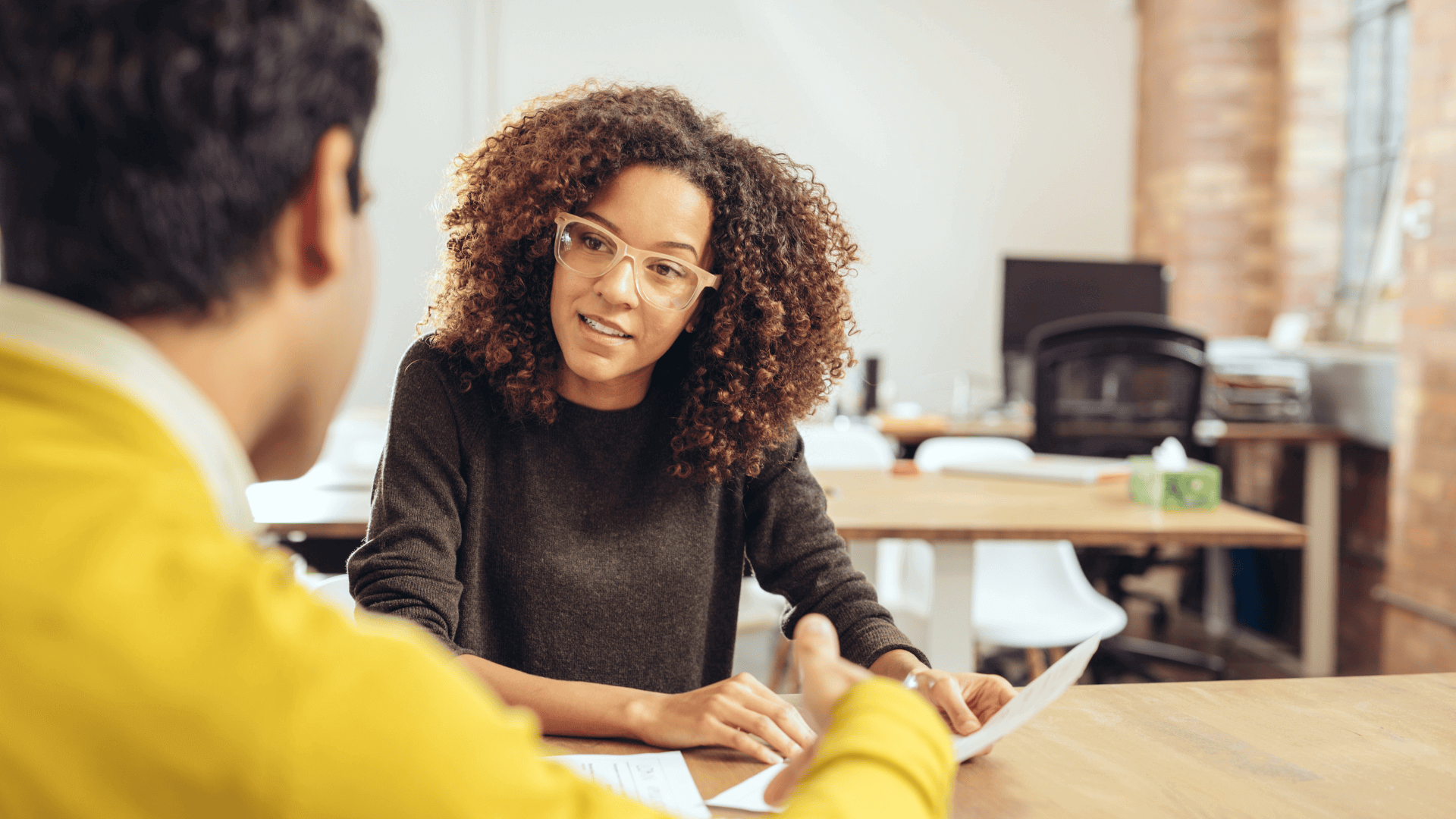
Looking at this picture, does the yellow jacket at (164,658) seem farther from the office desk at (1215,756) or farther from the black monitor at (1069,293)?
the black monitor at (1069,293)

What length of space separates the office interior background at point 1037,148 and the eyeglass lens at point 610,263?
115 inches

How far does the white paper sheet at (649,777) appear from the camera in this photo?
32.9 inches

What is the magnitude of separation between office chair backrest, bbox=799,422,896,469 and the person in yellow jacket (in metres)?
2.32

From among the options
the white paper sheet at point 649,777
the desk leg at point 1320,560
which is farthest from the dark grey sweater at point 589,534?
the desk leg at point 1320,560

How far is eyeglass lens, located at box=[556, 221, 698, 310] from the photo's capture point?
1.26 metres

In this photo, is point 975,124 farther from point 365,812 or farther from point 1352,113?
point 365,812

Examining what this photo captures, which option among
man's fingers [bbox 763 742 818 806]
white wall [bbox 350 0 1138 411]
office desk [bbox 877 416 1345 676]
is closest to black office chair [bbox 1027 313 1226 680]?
office desk [bbox 877 416 1345 676]

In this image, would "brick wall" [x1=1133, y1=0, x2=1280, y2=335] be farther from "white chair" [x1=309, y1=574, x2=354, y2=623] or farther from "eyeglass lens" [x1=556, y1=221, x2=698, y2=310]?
"white chair" [x1=309, y1=574, x2=354, y2=623]

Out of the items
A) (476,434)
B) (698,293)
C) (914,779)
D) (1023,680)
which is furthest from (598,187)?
(1023,680)

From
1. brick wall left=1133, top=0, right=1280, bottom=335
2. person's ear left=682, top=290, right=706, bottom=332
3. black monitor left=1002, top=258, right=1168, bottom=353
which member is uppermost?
brick wall left=1133, top=0, right=1280, bottom=335

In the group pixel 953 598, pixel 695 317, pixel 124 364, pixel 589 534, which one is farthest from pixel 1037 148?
pixel 124 364

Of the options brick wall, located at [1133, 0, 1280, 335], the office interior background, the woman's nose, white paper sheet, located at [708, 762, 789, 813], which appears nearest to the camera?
white paper sheet, located at [708, 762, 789, 813]

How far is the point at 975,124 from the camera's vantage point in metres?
5.22

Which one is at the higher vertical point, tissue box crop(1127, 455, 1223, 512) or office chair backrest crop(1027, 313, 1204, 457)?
office chair backrest crop(1027, 313, 1204, 457)
